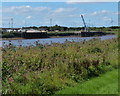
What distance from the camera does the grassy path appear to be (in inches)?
332

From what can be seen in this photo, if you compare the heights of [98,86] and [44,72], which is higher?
[44,72]

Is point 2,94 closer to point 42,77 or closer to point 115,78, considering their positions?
point 42,77

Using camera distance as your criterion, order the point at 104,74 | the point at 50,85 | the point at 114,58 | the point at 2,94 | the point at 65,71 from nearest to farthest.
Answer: the point at 2,94
the point at 50,85
the point at 65,71
the point at 104,74
the point at 114,58

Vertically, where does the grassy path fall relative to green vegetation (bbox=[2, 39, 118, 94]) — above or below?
below

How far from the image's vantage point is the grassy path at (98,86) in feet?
27.7

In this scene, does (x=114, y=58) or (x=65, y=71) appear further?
(x=114, y=58)

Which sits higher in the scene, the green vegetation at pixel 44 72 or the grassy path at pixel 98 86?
the green vegetation at pixel 44 72

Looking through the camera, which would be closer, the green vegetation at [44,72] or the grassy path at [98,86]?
the green vegetation at [44,72]

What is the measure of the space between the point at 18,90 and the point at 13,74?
3.75 feet

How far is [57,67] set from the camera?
33.5 feet

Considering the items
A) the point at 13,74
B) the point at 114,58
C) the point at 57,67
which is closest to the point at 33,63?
the point at 57,67

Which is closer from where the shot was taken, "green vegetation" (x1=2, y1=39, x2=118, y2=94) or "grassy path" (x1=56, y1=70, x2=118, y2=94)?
"green vegetation" (x1=2, y1=39, x2=118, y2=94)

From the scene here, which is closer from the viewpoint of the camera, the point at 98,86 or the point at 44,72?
the point at 98,86

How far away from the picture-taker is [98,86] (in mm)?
9180
